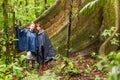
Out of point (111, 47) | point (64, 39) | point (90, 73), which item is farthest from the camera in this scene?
point (64, 39)

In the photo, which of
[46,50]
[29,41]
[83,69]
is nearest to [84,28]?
[46,50]

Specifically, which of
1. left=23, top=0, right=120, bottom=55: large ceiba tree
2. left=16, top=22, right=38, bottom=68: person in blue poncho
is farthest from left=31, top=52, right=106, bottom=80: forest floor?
left=16, top=22, right=38, bottom=68: person in blue poncho

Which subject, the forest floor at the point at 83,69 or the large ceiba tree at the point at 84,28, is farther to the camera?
the large ceiba tree at the point at 84,28

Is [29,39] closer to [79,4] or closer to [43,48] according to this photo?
[43,48]

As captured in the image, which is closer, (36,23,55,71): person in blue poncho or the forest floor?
the forest floor

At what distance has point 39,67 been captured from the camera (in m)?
8.45

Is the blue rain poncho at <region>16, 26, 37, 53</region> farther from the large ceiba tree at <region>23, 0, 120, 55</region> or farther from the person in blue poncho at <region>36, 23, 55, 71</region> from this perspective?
the large ceiba tree at <region>23, 0, 120, 55</region>

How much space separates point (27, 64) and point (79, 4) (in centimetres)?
227

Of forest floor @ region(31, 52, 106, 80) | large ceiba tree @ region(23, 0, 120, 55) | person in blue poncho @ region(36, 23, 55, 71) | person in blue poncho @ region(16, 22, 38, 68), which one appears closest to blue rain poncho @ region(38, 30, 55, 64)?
person in blue poncho @ region(36, 23, 55, 71)

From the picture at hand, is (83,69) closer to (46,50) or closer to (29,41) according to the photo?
(46,50)

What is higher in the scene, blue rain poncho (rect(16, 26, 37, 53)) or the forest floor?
blue rain poncho (rect(16, 26, 37, 53))

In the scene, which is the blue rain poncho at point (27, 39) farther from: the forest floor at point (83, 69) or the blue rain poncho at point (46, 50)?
the forest floor at point (83, 69)

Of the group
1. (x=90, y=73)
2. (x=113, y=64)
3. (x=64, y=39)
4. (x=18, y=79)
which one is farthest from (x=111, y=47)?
(x=113, y=64)

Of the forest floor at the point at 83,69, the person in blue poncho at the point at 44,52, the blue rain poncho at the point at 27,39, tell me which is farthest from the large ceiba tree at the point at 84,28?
the blue rain poncho at the point at 27,39
